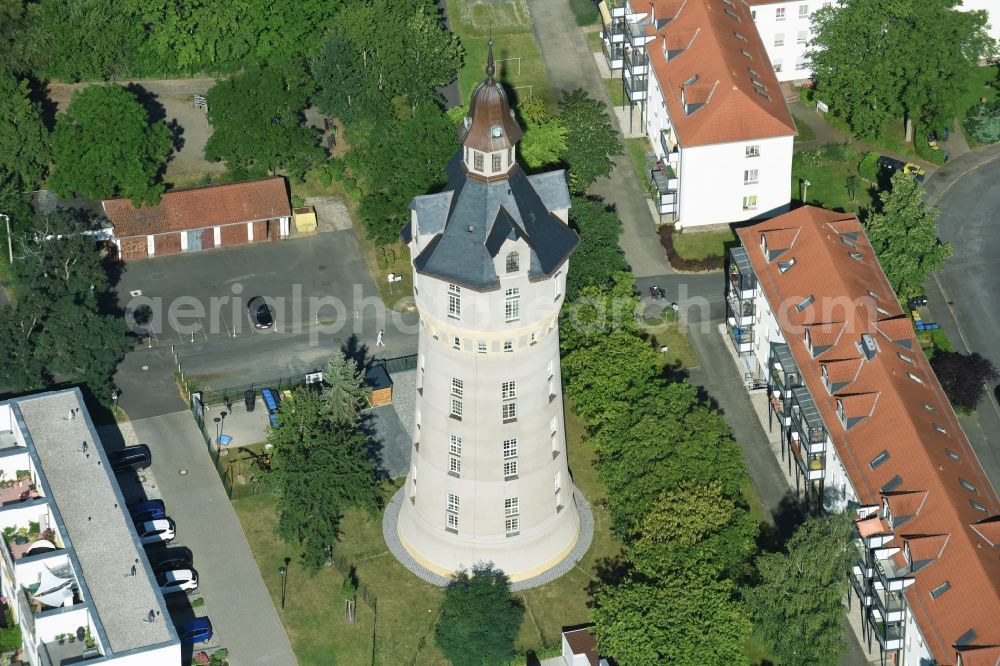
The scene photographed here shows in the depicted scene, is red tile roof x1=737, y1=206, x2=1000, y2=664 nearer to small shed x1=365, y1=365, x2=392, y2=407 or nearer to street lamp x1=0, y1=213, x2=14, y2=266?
small shed x1=365, y1=365, x2=392, y2=407

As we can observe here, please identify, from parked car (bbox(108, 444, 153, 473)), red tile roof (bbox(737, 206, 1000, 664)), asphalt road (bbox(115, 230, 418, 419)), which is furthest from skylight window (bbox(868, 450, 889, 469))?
parked car (bbox(108, 444, 153, 473))

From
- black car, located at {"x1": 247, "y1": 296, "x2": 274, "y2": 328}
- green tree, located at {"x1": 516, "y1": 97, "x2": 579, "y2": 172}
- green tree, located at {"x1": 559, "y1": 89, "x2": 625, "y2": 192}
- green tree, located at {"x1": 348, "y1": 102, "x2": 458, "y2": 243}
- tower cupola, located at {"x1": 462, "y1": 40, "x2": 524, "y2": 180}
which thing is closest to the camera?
tower cupola, located at {"x1": 462, "y1": 40, "x2": 524, "y2": 180}

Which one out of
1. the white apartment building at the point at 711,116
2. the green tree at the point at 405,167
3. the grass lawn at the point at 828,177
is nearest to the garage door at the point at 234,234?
the green tree at the point at 405,167

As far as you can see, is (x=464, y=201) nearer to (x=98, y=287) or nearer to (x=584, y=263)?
(x=584, y=263)

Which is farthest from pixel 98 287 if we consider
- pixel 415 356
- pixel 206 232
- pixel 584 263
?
pixel 584 263

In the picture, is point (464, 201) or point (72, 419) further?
point (72, 419)

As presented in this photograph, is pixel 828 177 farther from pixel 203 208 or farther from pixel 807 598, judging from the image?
pixel 807 598

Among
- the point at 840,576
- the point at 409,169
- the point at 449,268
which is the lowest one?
the point at 840,576
